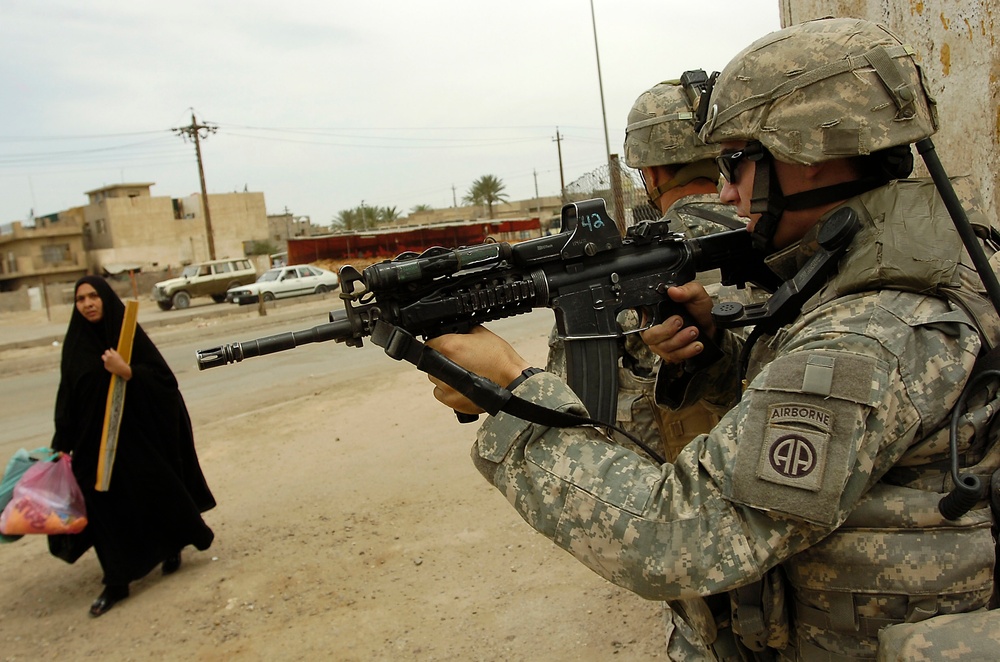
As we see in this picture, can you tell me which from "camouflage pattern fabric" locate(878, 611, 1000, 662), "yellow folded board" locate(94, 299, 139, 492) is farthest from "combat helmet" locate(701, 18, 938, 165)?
"yellow folded board" locate(94, 299, 139, 492)

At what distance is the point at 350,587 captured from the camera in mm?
4051

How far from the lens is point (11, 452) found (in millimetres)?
7445

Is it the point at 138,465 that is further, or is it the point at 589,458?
the point at 138,465

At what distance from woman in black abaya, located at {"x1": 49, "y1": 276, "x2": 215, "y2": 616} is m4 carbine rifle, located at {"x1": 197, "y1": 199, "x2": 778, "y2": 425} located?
3004 mm

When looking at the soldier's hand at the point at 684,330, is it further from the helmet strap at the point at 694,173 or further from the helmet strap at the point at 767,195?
the helmet strap at the point at 694,173

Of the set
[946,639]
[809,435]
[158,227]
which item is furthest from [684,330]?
[158,227]

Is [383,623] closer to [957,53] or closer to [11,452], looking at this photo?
[957,53]

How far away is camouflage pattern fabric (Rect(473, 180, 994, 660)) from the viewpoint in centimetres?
122

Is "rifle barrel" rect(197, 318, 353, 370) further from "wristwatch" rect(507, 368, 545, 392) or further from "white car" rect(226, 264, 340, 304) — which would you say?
"white car" rect(226, 264, 340, 304)

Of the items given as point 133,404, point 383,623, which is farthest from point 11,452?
point 383,623

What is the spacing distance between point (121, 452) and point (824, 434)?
4267mm

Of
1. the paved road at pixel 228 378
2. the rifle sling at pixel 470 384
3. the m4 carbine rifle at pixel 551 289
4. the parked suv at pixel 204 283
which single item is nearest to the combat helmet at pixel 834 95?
the m4 carbine rifle at pixel 551 289

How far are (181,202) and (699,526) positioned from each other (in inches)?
2054

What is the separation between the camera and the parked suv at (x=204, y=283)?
966 inches
